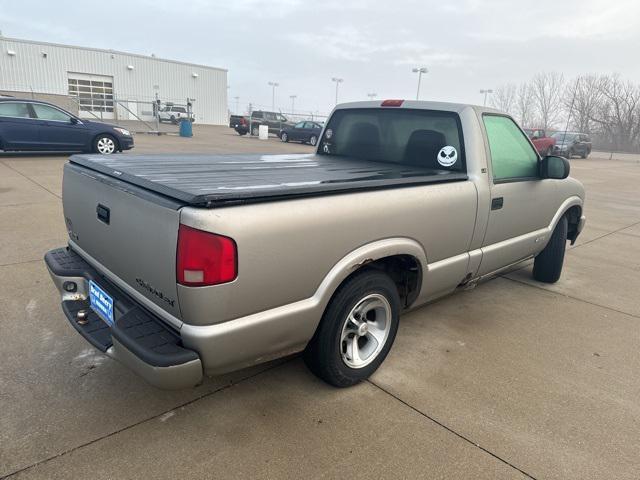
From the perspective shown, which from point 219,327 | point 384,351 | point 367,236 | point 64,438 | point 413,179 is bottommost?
point 64,438

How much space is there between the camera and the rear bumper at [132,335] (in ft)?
6.64

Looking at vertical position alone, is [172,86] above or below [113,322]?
above

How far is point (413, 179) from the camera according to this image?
291cm

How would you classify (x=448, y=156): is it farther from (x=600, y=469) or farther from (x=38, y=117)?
(x=38, y=117)

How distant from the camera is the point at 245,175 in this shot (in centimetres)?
290

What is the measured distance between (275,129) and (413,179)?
99.5 feet

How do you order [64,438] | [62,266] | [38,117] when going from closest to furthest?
[64,438] < [62,266] < [38,117]

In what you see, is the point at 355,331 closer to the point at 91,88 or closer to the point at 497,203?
the point at 497,203

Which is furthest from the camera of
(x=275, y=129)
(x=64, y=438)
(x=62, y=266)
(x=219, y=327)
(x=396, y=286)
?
(x=275, y=129)

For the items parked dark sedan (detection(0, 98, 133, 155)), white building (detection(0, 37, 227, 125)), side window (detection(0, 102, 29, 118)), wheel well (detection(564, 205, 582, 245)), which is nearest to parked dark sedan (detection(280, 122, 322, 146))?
white building (detection(0, 37, 227, 125))

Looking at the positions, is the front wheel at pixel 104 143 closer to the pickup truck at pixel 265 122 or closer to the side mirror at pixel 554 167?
the side mirror at pixel 554 167

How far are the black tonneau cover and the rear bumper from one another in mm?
644

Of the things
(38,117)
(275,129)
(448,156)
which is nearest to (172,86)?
(275,129)

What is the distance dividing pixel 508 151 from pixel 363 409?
2.48 meters
